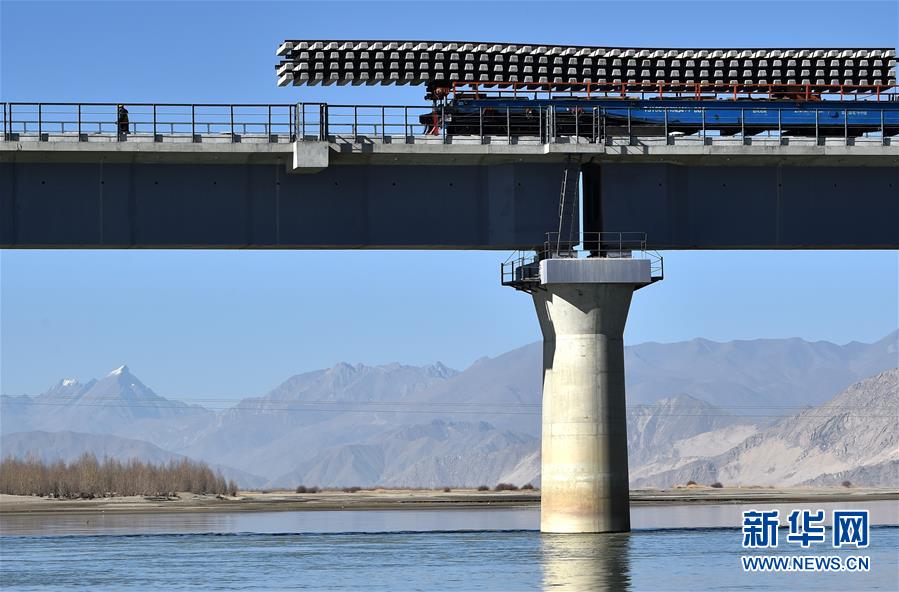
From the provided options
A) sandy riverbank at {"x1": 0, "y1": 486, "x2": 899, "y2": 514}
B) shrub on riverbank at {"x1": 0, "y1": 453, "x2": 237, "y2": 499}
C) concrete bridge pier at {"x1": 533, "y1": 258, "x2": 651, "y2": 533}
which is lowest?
sandy riverbank at {"x1": 0, "y1": 486, "x2": 899, "y2": 514}

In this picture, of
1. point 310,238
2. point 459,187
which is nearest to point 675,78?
point 459,187

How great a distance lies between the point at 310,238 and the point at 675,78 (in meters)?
17.4

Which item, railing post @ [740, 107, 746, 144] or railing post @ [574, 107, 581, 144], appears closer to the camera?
railing post @ [574, 107, 581, 144]

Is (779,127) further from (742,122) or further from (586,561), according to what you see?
(586,561)

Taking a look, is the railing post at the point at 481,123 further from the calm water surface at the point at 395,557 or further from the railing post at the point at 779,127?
the calm water surface at the point at 395,557

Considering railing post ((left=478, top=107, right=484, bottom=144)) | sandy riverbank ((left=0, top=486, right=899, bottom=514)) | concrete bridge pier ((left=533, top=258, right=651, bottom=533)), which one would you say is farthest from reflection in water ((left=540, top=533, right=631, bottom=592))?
sandy riverbank ((left=0, top=486, right=899, bottom=514))

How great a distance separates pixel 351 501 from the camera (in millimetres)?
103000

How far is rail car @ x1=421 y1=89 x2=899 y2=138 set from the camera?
63.2 meters

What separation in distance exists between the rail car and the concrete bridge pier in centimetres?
553

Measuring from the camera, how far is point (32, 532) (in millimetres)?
72062

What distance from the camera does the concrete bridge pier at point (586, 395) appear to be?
194 ft

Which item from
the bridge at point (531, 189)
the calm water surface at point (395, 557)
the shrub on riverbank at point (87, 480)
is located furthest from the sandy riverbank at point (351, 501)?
the bridge at point (531, 189)

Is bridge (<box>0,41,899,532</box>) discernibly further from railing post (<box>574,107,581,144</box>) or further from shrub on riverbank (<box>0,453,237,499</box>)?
shrub on riverbank (<box>0,453,237,499</box>)

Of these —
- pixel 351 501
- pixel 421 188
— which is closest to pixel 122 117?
pixel 421 188
